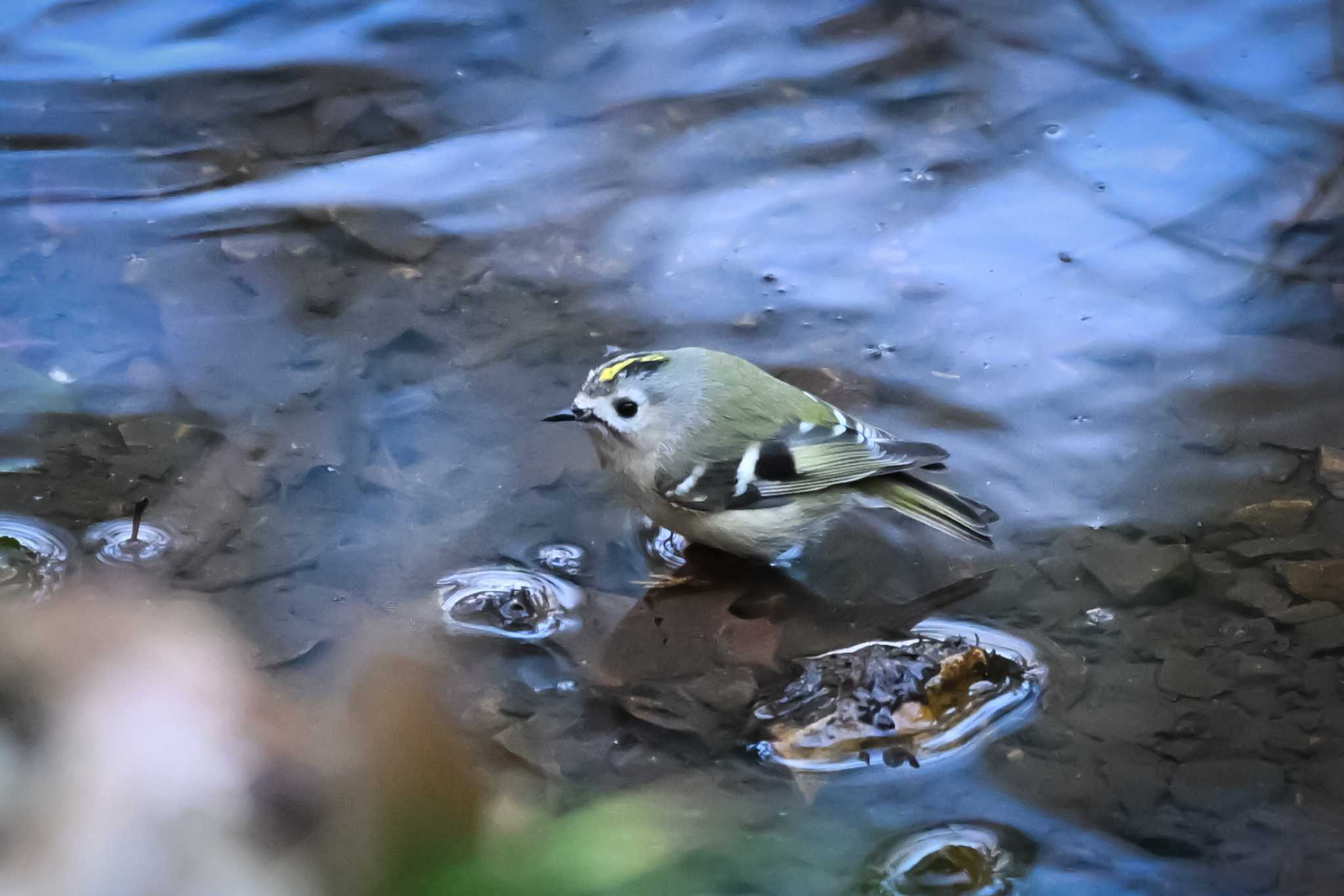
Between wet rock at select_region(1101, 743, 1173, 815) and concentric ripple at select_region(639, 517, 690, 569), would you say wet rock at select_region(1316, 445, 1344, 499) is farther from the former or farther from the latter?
concentric ripple at select_region(639, 517, 690, 569)

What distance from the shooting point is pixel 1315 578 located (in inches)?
108

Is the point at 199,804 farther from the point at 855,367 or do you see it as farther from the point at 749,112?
the point at 749,112

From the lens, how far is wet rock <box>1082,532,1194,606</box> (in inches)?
108

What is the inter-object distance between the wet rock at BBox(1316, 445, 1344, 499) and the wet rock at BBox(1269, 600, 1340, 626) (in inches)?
A: 16.4

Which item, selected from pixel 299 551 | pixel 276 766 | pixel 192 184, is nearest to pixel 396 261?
pixel 192 184

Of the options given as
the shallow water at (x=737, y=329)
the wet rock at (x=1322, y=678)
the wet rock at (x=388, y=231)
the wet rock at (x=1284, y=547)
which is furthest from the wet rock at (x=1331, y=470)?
the wet rock at (x=388, y=231)

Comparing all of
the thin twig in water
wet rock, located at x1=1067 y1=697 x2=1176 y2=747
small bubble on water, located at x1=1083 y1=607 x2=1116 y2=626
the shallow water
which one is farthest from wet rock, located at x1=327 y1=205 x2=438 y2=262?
wet rock, located at x1=1067 y1=697 x2=1176 y2=747

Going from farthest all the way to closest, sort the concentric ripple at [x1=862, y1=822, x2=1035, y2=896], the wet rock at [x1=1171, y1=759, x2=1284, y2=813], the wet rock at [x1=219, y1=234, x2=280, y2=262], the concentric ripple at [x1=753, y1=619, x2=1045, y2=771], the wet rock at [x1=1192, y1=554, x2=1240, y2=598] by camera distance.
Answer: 1. the wet rock at [x1=219, y1=234, x2=280, y2=262]
2. the wet rock at [x1=1192, y1=554, x2=1240, y2=598]
3. the concentric ripple at [x1=753, y1=619, x2=1045, y2=771]
4. the wet rock at [x1=1171, y1=759, x2=1284, y2=813]
5. the concentric ripple at [x1=862, y1=822, x2=1035, y2=896]

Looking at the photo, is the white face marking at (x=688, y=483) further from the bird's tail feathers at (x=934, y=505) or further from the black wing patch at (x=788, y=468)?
the bird's tail feathers at (x=934, y=505)

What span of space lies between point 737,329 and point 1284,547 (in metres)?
1.52

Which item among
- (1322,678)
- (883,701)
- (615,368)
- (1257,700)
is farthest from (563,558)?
(1322,678)

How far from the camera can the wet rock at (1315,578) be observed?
2703mm

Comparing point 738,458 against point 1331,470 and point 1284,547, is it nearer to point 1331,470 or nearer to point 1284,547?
point 1284,547

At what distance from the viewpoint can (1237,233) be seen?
3.96 meters
